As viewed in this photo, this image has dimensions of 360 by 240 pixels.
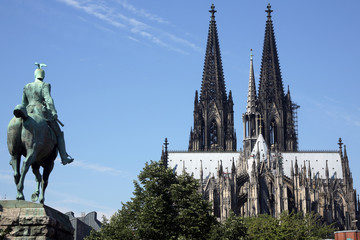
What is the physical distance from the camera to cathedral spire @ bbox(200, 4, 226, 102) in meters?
118

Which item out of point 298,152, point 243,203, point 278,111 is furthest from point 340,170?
point 243,203

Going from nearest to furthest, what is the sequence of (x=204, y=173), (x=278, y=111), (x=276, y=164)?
(x=276, y=164) → (x=204, y=173) → (x=278, y=111)

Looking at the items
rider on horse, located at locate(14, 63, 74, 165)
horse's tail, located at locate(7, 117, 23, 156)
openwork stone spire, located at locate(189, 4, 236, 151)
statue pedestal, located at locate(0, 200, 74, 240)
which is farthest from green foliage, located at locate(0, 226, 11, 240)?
openwork stone spire, located at locate(189, 4, 236, 151)

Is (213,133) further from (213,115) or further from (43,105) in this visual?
(43,105)

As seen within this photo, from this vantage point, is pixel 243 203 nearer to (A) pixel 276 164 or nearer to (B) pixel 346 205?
(A) pixel 276 164

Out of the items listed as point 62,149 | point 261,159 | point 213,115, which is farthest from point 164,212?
point 213,115

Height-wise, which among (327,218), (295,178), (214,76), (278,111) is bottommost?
(327,218)

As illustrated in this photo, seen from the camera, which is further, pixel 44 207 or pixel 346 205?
pixel 346 205

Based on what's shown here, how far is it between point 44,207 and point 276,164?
270ft

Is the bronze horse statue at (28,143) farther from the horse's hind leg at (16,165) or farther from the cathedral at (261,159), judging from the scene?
the cathedral at (261,159)

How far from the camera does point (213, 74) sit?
120 metres

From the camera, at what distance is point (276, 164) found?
9112 centimetres

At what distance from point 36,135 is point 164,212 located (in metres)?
25.2

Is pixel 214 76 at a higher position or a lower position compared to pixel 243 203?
higher
